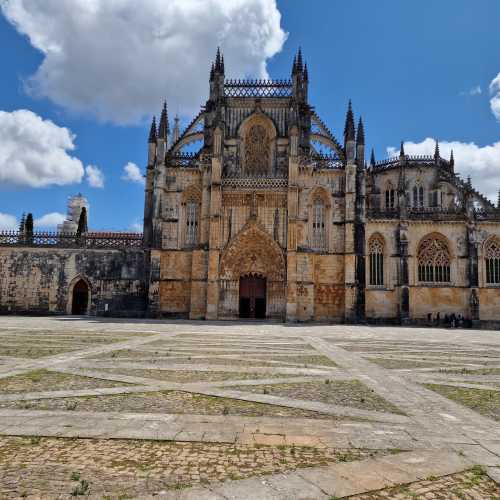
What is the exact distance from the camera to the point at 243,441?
4.82m

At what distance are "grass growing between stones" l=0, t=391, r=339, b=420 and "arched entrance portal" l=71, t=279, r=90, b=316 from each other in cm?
3030

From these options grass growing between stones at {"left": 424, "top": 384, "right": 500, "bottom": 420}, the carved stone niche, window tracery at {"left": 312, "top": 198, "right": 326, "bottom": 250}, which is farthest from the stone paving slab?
the carved stone niche

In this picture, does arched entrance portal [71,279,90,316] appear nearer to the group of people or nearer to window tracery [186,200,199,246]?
window tracery [186,200,199,246]

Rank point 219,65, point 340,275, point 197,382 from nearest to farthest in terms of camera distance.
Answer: point 197,382
point 340,275
point 219,65

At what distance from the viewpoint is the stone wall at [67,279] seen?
34250mm

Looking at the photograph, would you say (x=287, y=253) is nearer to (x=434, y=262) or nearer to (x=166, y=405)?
(x=434, y=262)

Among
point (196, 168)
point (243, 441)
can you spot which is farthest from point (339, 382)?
point (196, 168)

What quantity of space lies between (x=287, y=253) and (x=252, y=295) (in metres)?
4.54

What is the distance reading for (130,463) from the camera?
4137mm

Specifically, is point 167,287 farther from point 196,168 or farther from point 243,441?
point 243,441

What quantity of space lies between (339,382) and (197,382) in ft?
8.96

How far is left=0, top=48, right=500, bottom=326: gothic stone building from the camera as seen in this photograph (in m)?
33.2

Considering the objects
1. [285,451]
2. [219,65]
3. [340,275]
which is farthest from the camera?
[219,65]

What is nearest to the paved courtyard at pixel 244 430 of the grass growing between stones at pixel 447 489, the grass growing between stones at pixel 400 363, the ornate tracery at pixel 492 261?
the grass growing between stones at pixel 447 489
